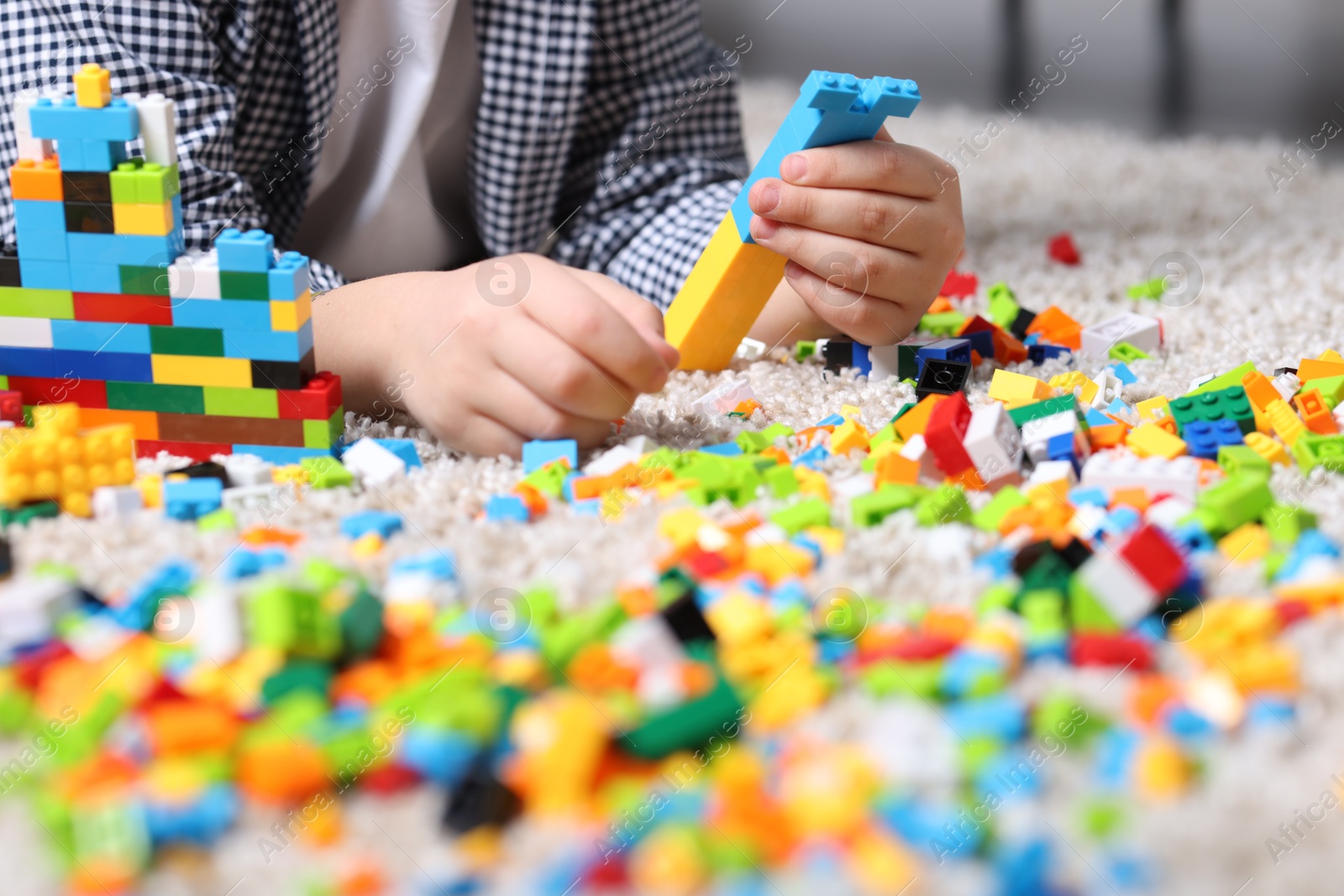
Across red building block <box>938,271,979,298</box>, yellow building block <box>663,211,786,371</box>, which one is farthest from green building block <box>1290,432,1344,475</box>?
red building block <box>938,271,979,298</box>

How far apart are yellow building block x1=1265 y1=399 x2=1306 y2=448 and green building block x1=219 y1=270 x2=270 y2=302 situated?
608 mm

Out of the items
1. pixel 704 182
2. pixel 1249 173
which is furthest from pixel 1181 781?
pixel 1249 173

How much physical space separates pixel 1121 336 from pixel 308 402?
646 mm

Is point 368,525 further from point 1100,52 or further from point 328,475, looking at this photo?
point 1100,52

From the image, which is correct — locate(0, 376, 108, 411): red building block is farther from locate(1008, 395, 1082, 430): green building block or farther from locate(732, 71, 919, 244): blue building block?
locate(1008, 395, 1082, 430): green building block

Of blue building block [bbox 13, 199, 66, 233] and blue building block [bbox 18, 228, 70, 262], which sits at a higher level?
blue building block [bbox 13, 199, 66, 233]

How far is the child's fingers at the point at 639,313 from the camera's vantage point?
2.34ft

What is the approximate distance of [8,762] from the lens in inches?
17.6

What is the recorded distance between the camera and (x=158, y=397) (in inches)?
28.5

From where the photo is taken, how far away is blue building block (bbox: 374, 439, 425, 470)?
0.73 metres

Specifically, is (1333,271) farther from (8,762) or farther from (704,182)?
(8,762)

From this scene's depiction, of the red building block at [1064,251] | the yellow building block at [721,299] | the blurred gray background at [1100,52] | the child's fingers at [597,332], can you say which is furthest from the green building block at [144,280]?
the blurred gray background at [1100,52]

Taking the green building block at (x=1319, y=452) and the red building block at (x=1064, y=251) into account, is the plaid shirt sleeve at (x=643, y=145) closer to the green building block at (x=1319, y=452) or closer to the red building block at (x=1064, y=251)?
the red building block at (x=1064, y=251)

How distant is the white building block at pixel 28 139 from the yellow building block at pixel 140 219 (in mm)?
60
